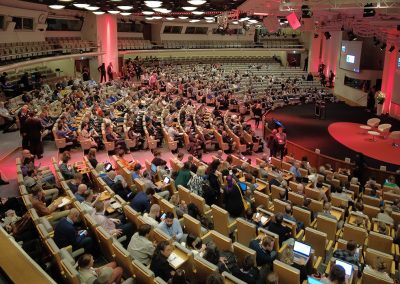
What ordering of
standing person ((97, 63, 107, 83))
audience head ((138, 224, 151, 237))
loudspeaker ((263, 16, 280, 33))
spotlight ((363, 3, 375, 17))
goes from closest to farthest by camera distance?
audience head ((138, 224, 151, 237)) → spotlight ((363, 3, 375, 17)) → loudspeaker ((263, 16, 280, 33)) → standing person ((97, 63, 107, 83))

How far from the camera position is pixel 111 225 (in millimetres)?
6113

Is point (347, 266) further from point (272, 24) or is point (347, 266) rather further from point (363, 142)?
point (272, 24)

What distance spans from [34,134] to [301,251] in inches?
325

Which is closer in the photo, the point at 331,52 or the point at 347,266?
the point at 347,266

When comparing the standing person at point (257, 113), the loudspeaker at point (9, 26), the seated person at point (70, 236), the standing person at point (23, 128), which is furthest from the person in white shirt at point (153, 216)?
the loudspeaker at point (9, 26)

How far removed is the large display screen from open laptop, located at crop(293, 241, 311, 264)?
800 inches

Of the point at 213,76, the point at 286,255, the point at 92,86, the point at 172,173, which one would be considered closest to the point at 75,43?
the point at 92,86

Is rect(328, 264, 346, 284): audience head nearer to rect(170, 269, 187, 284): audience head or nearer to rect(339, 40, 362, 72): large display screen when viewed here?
rect(170, 269, 187, 284): audience head

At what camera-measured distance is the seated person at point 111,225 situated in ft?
19.6

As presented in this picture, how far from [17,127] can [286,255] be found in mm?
11109

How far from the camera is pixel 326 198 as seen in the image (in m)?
8.46

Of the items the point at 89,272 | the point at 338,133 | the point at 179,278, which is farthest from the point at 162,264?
the point at 338,133

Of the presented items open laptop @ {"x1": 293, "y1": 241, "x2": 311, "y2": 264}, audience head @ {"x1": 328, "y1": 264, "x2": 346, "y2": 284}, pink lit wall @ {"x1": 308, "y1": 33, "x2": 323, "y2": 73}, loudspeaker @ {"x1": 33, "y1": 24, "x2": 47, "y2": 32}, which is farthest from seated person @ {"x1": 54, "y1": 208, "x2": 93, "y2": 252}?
pink lit wall @ {"x1": 308, "y1": 33, "x2": 323, "y2": 73}

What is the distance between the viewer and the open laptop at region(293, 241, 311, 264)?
564 centimetres
